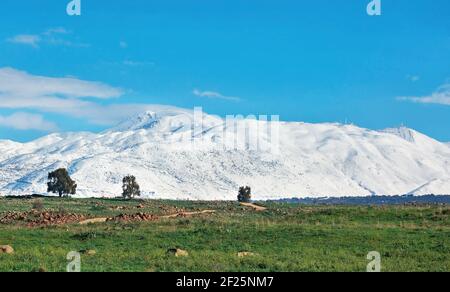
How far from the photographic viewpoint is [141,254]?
32.9 meters

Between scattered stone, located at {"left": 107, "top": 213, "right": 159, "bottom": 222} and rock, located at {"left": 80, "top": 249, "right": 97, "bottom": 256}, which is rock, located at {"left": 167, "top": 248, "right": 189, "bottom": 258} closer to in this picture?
rock, located at {"left": 80, "top": 249, "right": 97, "bottom": 256}

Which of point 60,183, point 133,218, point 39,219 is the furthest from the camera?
point 60,183

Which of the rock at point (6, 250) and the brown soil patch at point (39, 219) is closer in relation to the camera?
the rock at point (6, 250)

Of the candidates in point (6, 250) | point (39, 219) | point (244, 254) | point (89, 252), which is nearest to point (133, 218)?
point (39, 219)

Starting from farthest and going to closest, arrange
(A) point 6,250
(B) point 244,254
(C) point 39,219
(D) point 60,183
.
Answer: (D) point 60,183 < (C) point 39,219 < (A) point 6,250 < (B) point 244,254

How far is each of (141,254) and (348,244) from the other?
12.8 meters

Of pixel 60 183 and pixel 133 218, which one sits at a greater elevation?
pixel 60 183

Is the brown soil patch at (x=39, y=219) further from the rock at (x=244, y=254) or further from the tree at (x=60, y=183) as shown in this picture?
the tree at (x=60, y=183)

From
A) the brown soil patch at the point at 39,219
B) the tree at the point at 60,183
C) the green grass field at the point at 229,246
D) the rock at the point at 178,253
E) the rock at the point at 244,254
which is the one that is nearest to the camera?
the green grass field at the point at 229,246

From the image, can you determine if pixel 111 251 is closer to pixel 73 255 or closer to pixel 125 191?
Result: pixel 73 255

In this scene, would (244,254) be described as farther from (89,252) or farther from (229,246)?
(89,252)

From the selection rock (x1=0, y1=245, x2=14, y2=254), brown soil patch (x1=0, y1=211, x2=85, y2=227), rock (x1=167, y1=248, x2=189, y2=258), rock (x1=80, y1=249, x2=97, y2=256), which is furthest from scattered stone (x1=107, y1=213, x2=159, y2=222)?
rock (x1=167, y1=248, x2=189, y2=258)

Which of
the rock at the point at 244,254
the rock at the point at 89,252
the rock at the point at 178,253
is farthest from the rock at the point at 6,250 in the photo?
the rock at the point at 244,254
